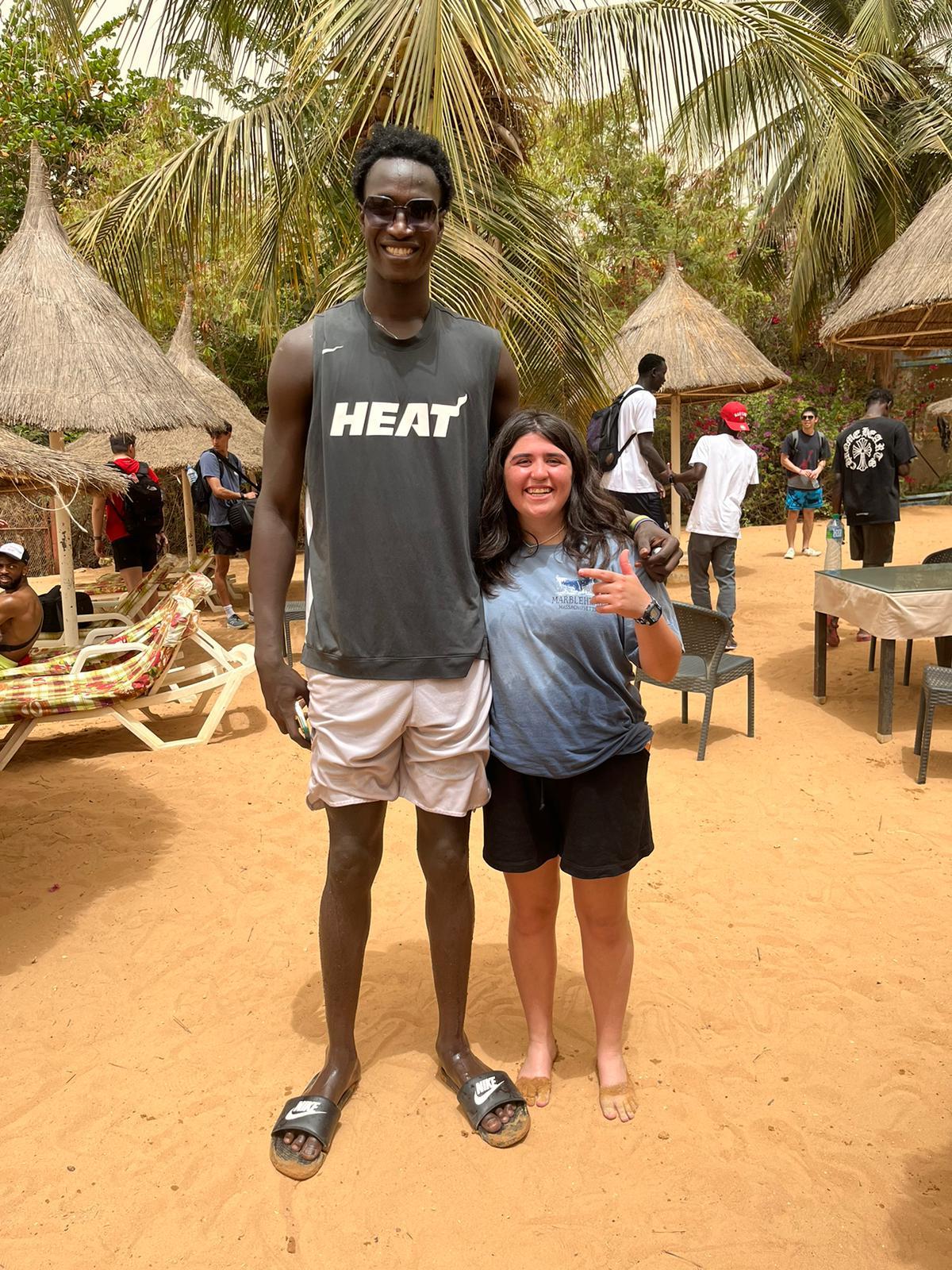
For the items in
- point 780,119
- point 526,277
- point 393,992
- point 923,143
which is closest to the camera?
point 393,992

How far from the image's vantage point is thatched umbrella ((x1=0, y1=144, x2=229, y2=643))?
24.4 feet

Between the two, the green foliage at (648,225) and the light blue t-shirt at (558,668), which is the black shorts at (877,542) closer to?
the light blue t-shirt at (558,668)

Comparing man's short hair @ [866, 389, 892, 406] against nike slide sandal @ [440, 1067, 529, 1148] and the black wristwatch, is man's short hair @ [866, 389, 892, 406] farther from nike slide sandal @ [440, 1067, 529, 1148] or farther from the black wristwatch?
nike slide sandal @ [440, 1067, 529, 1148]

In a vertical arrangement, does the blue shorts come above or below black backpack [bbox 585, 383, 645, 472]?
below

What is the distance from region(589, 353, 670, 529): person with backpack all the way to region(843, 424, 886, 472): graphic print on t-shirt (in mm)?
1367

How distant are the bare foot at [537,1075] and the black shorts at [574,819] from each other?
0.59 m

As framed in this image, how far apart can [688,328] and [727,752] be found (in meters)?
7.94

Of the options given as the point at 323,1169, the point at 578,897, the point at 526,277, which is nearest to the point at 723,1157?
the point at 578,897

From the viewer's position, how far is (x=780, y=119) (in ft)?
32.7

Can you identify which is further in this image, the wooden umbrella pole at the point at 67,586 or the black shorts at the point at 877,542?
the black shorts at the point at 877,542

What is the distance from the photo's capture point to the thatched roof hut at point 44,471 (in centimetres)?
518

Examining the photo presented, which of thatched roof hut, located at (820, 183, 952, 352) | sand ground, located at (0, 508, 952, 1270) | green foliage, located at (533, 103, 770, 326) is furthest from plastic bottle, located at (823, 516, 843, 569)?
green foliage, located at (533, 103, 770, 326)

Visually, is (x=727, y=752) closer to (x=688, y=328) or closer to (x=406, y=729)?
(x=406, y=729)

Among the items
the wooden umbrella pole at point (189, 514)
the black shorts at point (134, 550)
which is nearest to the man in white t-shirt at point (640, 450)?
the black shorts at point (134, 550)
